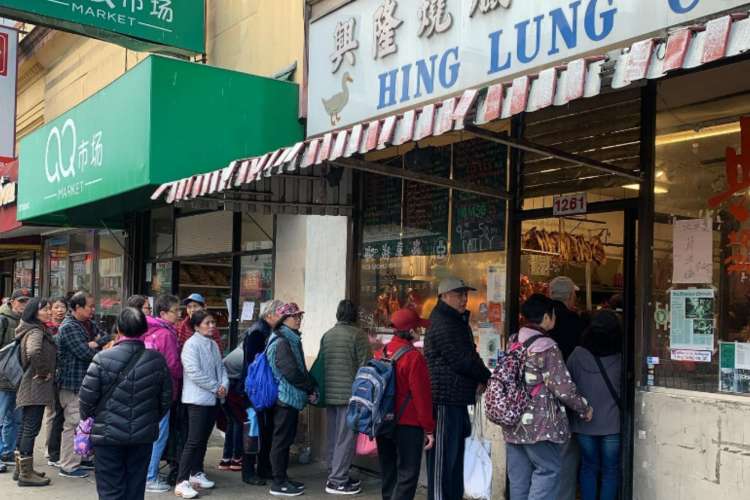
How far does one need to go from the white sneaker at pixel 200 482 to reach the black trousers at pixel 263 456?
1.29 feet

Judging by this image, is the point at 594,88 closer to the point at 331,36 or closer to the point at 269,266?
the point at 331,36

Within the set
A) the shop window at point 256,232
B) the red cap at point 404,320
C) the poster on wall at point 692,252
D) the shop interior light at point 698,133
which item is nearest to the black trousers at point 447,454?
the red cap at point 404,320

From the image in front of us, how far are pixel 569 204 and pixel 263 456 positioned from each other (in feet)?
12.1

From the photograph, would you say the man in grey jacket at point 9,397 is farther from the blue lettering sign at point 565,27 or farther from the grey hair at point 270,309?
the blue lettering sign at point 565,27

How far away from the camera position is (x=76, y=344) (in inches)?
290

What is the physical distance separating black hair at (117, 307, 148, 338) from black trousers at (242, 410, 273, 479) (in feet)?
7.09

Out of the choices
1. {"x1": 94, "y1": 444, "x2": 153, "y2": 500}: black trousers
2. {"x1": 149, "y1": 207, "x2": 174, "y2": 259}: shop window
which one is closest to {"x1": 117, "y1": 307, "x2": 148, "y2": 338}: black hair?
{"x1": 94, "y1": 444, "x2": 153, "y2": 500}: black trousers

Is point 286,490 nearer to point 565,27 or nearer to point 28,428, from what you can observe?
point 28,428

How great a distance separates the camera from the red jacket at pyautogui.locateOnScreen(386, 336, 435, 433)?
5426mm

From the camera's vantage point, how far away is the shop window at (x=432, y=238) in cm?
684

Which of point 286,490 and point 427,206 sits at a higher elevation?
point 427,206

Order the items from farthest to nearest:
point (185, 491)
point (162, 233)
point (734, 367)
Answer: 1. point (162, 233)
2. point (185, 491)
3. point (734, 367)


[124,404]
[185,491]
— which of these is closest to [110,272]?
[185,491]

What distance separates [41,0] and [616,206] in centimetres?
688
